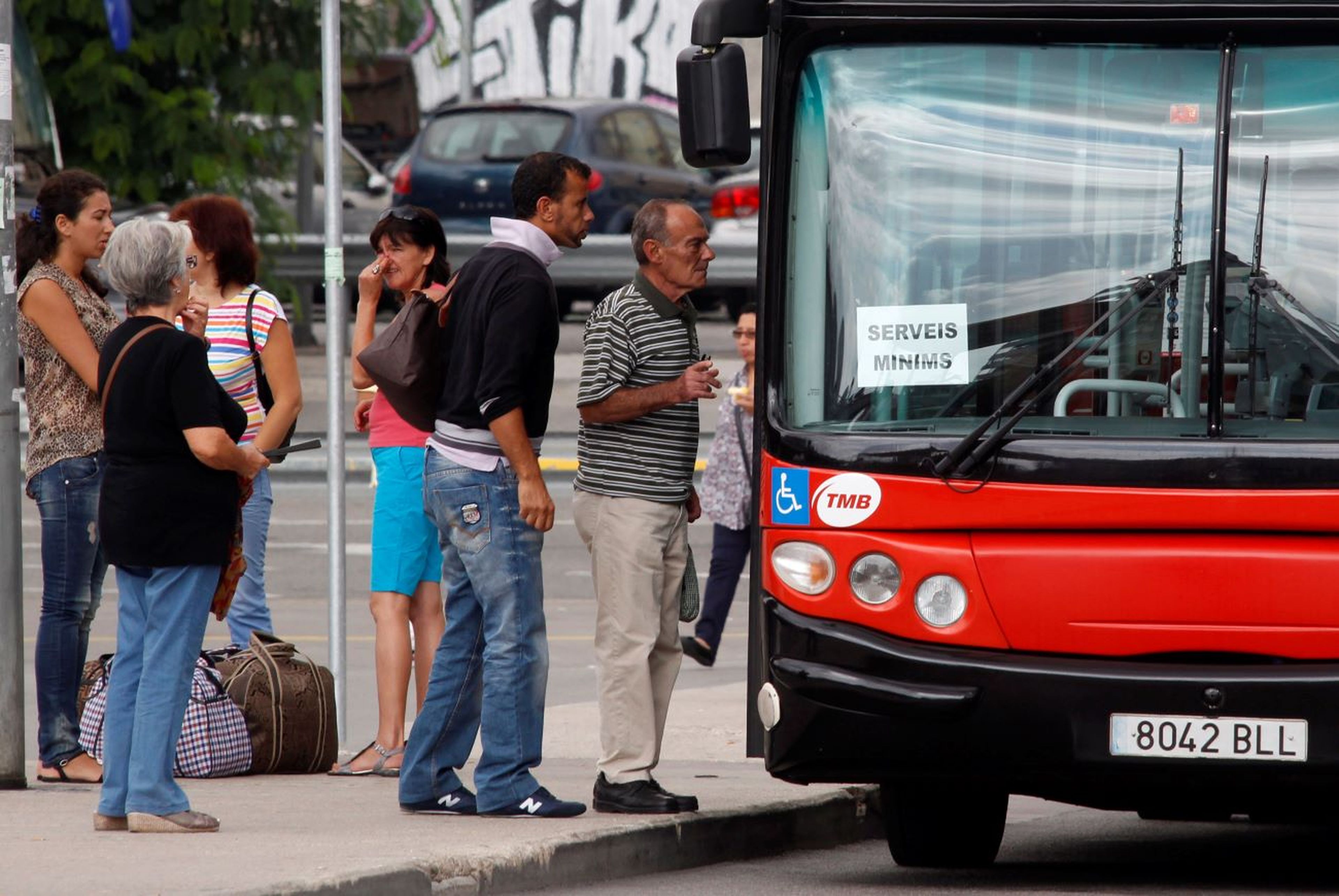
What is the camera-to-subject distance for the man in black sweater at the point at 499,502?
6.96 metres

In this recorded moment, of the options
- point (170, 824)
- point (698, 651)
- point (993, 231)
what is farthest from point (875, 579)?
point (698, 651)

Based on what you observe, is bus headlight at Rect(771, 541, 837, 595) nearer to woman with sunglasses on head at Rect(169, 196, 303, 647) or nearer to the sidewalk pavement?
the sidewalk pavement

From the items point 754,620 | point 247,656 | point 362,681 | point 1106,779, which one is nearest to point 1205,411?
point 1106,779

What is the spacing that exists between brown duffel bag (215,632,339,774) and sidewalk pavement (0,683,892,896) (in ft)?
0.28

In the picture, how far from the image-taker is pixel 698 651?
38.1 feet

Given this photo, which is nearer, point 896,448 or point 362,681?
point 896,448

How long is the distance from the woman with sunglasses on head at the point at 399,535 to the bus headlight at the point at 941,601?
2.29 metres

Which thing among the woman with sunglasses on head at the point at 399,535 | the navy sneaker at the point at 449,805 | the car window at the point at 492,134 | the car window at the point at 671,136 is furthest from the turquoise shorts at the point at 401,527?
the car window at the point at 671,136

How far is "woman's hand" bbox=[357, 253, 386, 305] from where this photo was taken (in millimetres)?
8336

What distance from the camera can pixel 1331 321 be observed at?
641 centimetres

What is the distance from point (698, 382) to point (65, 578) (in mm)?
2210

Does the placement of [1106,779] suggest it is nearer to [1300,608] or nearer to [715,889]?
[1300,608]

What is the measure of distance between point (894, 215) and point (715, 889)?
1916mm

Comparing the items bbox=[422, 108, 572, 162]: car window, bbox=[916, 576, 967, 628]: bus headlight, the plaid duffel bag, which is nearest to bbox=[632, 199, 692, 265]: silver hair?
bbox=[916, 576, 967, 628]: bus headlight
